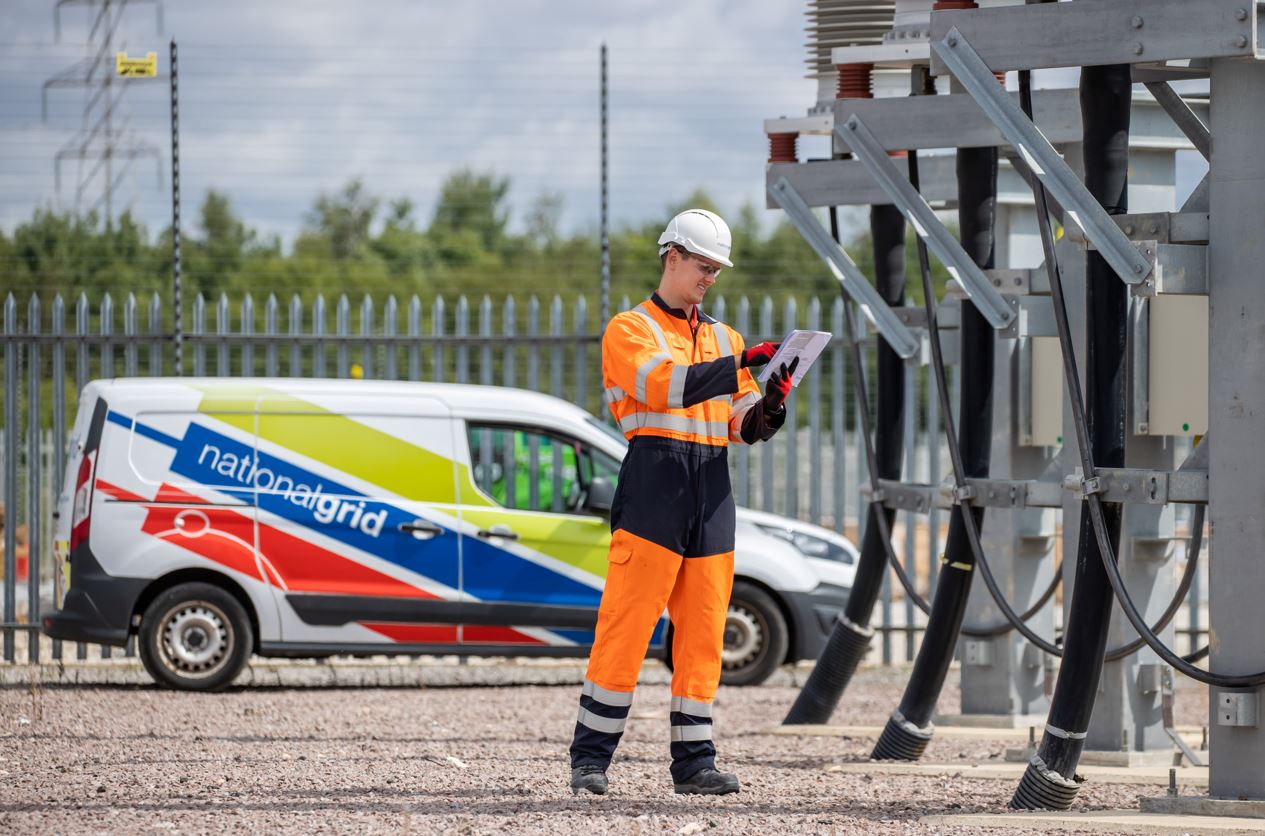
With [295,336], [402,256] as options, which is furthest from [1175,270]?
[402,256]

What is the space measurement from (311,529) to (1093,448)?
20.7 feet

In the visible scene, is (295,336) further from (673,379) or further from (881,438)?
(673,379)

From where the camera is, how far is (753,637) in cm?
1258

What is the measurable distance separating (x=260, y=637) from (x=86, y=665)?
1.90 metres

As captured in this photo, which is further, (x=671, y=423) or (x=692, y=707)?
(x=692, y=707)

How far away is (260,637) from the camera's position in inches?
464

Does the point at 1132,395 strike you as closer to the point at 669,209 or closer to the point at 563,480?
the point at 563,480

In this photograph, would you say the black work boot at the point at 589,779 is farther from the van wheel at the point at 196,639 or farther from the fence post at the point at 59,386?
the fence post at the point at 59,386

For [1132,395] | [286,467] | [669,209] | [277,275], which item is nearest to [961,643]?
[1132,395]

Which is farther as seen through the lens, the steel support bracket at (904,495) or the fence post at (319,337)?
the fence post at (319,337)

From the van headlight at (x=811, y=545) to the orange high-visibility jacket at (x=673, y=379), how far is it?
5.86 m

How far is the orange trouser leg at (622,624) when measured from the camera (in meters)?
6.61

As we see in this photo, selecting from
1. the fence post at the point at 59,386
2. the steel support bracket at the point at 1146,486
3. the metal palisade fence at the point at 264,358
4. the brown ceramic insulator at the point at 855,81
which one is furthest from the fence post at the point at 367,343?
the steel support bracket at the point at 1146,486

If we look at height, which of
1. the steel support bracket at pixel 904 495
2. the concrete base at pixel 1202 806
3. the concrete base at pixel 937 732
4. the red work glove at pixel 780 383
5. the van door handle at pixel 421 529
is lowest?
the concrete base at pixel 937 732
